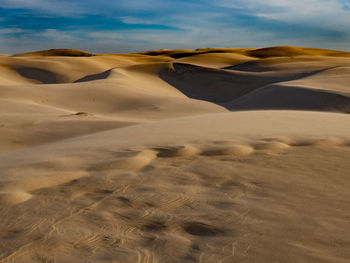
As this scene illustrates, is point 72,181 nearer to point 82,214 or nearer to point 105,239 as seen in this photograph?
point 82,214

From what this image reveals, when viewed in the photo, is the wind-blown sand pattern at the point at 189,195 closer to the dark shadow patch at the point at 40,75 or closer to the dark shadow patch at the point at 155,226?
the dark shadow patch at the point at 155,226

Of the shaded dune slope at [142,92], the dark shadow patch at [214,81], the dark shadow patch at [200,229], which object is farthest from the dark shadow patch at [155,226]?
the dark shadow patch at [214,81]

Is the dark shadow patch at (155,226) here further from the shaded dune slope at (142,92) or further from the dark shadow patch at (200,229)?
the shaded dune slope at (142,92)

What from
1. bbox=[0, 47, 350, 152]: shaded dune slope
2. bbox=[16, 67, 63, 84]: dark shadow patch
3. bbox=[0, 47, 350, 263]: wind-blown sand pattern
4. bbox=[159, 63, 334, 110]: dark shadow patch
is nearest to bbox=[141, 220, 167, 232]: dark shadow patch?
bbox=[0, 47, 350, 263]: wind-blown sand pattern

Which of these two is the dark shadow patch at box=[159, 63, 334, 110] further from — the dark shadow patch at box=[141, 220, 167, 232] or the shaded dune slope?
the dark shadow patch at box=[141, 220, 167, 232]

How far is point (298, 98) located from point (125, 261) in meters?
12.7

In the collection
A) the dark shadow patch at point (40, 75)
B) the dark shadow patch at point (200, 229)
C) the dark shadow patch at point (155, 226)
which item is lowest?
the dark shadow patch at point (40, 75)

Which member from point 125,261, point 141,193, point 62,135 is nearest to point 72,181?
point 141,193

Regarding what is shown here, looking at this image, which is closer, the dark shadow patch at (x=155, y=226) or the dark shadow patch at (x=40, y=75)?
the dark shadow patch at (x=155, y=226)

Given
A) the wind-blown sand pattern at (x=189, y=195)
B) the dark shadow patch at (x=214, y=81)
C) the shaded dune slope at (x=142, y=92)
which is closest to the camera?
the wind-blown sand pattern at (x=189, y=195)

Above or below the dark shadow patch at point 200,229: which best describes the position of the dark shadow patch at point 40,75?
below

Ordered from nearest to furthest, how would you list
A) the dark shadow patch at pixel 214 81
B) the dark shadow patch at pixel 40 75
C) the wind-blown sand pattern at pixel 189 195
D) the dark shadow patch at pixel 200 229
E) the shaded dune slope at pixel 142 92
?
the wind-blown sand pattern at pixel 189 195 < the dark shadow patch at pixel 200 229 < the shaded dune slope at pixel 142 92 < the dark shadow patch at pixel 214 81 < the dark shadow patch at pixel 40 75

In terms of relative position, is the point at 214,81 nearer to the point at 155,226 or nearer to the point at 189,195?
the point at 189,195

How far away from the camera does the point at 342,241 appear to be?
1840 mm
